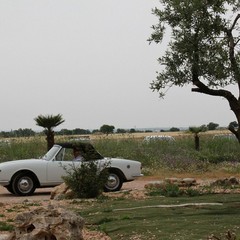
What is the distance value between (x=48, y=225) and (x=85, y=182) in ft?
29.2

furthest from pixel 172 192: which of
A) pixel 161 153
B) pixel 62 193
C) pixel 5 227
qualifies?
pixel 161 153

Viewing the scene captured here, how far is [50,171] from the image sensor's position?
18.8 metres

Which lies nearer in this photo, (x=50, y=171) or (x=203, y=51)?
(x=203, y=51)

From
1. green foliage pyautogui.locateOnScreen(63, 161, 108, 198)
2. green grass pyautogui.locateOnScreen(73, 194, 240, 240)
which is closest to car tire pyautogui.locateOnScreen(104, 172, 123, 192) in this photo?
green foliage pyautogui.locateOnScreen(63, 161, 108, 198)

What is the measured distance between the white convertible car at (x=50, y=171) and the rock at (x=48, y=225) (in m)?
10.2

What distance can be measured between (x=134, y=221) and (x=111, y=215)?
1.21 metres

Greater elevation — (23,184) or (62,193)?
(23,184)

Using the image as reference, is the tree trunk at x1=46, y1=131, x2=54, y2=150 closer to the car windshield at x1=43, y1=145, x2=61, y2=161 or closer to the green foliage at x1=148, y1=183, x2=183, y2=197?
the car windshield at x1=43, y1=145, x2=61, y2=161

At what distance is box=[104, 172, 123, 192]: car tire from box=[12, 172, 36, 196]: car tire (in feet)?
7.48

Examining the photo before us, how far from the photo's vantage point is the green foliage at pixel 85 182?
1648 centimetres

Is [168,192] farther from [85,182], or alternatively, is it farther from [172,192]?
[85,182]

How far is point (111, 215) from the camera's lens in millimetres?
11836

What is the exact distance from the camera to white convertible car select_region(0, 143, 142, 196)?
18.5 metres

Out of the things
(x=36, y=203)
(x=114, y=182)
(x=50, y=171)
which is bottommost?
(x=36, y=203)
